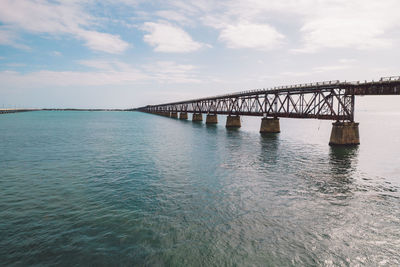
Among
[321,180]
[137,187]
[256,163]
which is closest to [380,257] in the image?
[321,180]

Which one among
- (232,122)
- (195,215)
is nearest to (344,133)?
(195,215)

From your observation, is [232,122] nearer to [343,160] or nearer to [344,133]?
[344,133]

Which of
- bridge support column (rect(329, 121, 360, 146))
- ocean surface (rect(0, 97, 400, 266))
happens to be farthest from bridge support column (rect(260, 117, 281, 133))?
ocean surface (rect(0, 97, 400, 266))

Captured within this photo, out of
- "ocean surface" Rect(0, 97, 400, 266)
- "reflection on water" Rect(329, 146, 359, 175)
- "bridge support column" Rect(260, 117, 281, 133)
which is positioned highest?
"bridge support column" Rect(260, 117, 281, 133)

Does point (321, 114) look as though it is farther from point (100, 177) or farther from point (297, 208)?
point (100, 177)

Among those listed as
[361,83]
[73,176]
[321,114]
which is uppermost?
[361,83]

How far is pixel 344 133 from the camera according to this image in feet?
159

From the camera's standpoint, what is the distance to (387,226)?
15086mm

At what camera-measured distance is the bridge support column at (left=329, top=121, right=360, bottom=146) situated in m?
48.1

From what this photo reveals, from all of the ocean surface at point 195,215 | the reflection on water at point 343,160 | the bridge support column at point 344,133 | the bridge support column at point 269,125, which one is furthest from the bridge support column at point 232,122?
the ocean surface at point 195,215

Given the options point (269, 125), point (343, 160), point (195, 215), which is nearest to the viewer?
point (195, 215)

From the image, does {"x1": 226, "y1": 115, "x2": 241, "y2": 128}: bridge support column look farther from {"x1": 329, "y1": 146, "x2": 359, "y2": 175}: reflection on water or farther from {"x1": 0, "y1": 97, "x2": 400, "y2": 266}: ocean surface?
{"x1": 0, "y1": 97, "x2": 400, "y2": 266}: ocean surface

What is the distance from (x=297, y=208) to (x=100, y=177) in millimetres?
19379

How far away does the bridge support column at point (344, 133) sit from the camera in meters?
48.1
